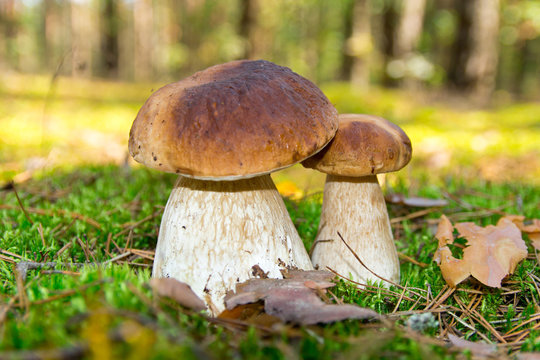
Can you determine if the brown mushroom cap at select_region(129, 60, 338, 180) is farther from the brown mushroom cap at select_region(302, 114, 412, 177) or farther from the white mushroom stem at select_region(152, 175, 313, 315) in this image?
the white mushroom stem at select_region(152, 175, 313, 315)

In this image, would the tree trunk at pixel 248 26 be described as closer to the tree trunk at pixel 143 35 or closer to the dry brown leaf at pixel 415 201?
the dry brown leaf at pixel 415 201

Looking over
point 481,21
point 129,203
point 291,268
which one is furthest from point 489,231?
point 481,21

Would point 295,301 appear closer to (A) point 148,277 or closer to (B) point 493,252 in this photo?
(A) point 148,277

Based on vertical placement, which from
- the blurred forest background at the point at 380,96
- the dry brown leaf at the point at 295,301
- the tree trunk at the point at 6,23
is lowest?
the dry brown leaf at the point at 295,301

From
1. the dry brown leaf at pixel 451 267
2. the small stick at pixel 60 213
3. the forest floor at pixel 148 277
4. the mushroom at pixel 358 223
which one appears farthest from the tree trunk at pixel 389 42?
the small stick at pixel 60 213

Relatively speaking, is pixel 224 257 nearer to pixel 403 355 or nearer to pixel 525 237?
pixel 403 355

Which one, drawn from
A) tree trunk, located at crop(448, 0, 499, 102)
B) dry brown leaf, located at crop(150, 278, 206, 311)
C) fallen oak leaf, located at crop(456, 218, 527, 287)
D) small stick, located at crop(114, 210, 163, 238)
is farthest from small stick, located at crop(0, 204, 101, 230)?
tree trunk, located at crop(448, 0, 499, 102)
